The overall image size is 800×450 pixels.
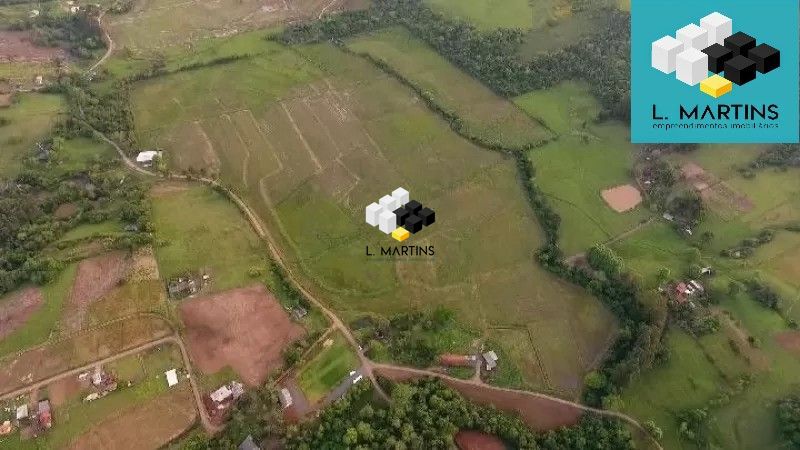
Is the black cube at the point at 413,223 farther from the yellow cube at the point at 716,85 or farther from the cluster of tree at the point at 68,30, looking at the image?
the cluster of tree at the point at 68,30

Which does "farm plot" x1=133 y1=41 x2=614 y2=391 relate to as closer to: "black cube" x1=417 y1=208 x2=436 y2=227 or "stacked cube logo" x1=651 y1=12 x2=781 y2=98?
"black cube" x1=417 y1=208 x2=436 y2=227

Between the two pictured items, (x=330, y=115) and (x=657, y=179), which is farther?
(x=330, y=115)

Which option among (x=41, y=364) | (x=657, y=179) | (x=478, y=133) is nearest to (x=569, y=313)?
(x=657, y=179)

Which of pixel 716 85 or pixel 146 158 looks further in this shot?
pixel 146 158

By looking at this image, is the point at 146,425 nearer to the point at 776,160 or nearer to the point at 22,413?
the point at 22,413

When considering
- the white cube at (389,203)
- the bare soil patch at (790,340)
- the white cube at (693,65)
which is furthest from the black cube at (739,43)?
the white cube at (389,203)

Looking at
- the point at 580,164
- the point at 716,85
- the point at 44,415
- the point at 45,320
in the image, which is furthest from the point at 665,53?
the point at 44,415

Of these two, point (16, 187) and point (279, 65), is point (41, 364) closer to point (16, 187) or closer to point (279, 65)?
point (16, 187)

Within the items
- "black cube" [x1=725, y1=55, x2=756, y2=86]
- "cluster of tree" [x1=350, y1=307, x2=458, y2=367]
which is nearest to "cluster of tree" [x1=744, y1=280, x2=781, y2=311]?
"black cube" [x1=725, y1=55, x2=756, y2=86]
